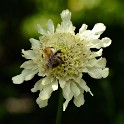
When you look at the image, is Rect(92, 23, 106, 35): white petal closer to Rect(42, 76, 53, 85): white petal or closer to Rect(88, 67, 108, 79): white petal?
Rect(88, 67, 108, 79): white petal

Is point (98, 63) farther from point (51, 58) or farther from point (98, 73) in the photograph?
point (51, 58)

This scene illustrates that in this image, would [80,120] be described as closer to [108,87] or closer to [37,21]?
[108,87]

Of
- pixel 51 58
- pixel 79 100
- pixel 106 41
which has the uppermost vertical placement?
pixel 106 41

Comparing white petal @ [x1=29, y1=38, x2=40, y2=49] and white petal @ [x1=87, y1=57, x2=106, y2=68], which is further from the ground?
white petal @ [x1=29, y1=38, x2=40, y2=49]

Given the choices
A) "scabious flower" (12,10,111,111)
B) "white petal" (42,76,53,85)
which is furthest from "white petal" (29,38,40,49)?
"white petal" (42,76,53,85)

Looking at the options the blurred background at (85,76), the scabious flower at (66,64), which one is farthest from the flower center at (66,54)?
the blurred background at (85,76)

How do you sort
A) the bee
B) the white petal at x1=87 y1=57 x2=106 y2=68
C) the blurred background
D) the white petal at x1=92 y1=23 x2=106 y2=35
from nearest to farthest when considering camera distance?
the bee
the white petal at x1=87 y1=57 x2=106 y2=68
the white petal at x1=92 y1=23 x2=106 y2=35
the blurred background

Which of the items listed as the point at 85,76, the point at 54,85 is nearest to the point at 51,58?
the point at 54,85
